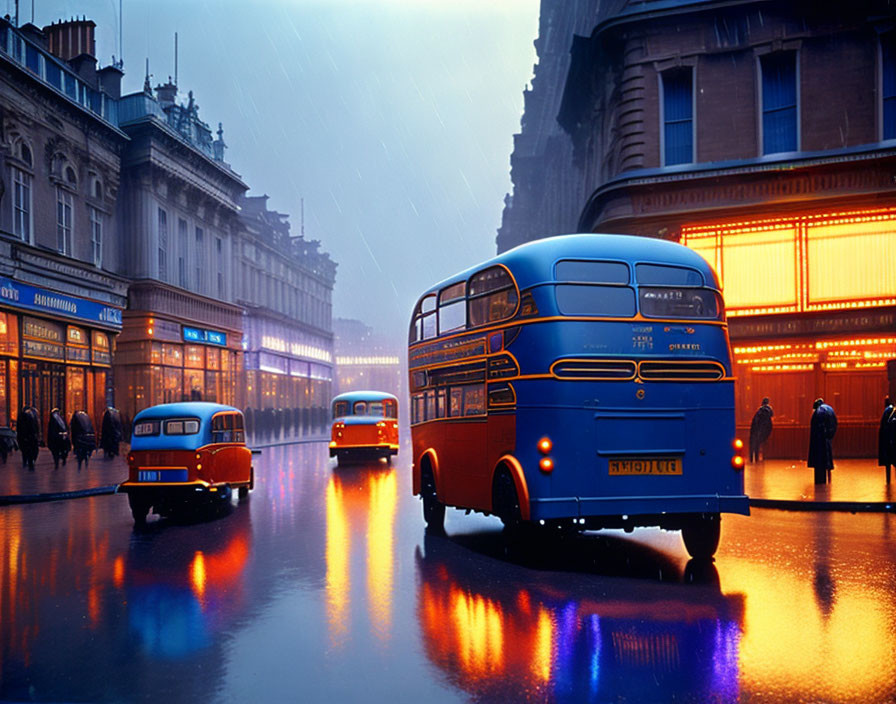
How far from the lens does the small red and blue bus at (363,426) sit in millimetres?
26703

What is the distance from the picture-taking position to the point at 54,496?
55.0 ft

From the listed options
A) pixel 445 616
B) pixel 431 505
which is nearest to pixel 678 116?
pixel 431 505

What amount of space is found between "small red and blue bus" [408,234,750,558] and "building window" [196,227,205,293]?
34800 mm

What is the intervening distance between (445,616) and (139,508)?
7933 millimetres

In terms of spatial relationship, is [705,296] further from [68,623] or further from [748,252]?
[748,252]

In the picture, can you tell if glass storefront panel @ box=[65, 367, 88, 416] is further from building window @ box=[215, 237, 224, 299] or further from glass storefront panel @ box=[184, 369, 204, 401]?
building window @ box=[215, 237, 224, 299]

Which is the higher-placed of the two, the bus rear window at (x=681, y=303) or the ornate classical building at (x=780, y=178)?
the ornate classical building at (x=780, y=178)

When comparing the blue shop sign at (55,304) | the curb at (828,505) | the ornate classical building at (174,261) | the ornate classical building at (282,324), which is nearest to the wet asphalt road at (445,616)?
the curb at (828,505)

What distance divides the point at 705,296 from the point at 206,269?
3681 centimetres

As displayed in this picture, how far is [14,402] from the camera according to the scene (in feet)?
84.1

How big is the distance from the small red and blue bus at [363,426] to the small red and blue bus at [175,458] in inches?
489

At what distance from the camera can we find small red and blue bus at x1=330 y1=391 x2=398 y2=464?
87.6 ft

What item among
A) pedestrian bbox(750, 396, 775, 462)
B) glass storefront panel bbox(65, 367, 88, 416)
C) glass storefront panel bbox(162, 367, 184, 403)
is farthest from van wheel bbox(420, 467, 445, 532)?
glass storefront panel bbox(162, 367, 184, 403)

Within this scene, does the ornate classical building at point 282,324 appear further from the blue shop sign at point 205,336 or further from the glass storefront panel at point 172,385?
the glass storefront panel at point 172,385
